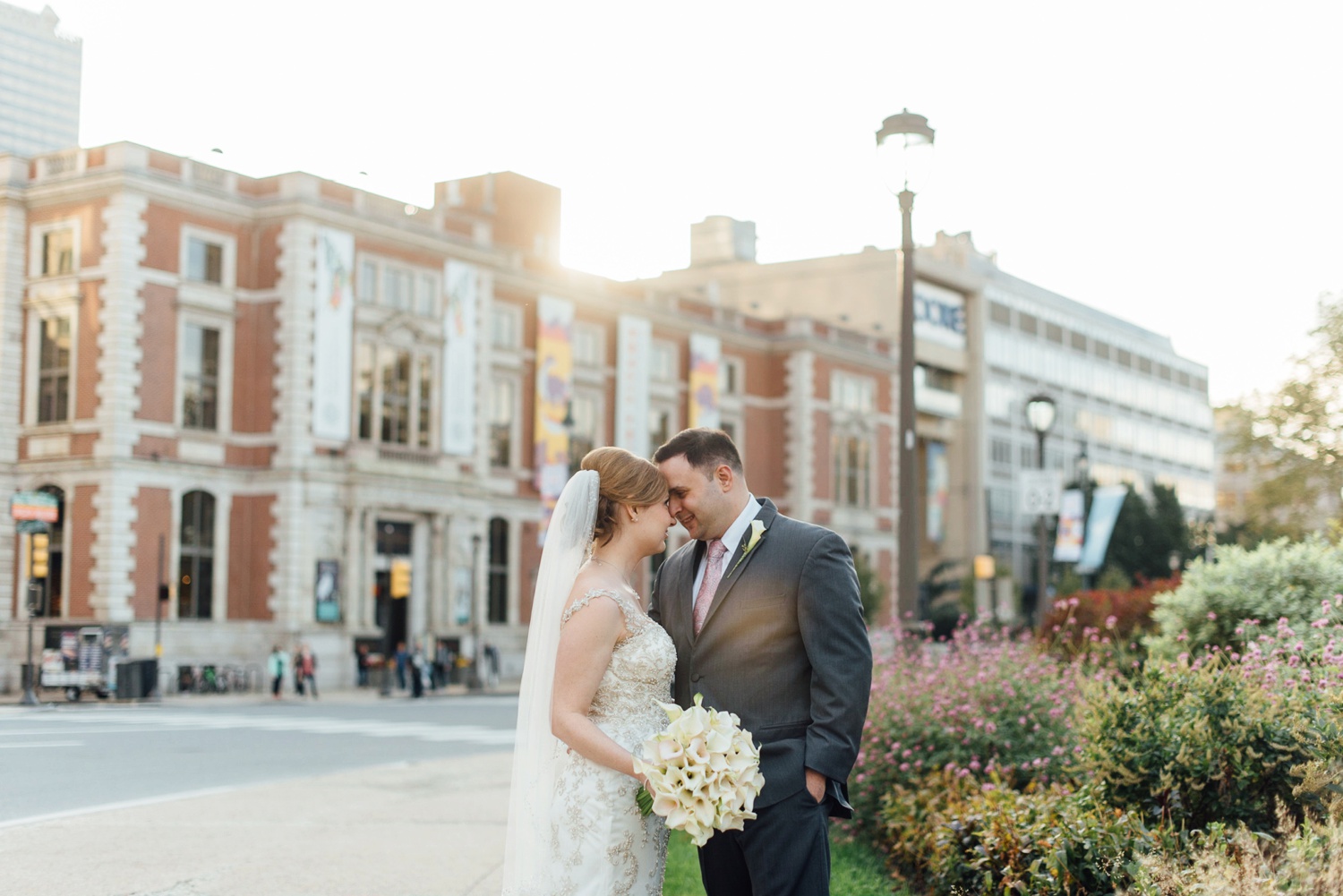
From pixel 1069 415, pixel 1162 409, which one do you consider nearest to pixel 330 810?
pixel 1069 415

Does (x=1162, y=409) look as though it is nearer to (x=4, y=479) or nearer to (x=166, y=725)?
(x=4, y=479)

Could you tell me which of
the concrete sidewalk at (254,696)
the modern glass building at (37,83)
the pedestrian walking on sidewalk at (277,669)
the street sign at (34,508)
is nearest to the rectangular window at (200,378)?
the street sign at (34,508)

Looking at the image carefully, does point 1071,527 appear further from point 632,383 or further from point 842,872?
point 632,383

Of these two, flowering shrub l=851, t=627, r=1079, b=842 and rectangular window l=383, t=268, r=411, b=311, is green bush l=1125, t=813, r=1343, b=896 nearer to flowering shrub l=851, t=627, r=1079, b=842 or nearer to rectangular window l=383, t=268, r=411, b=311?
flowering shrub l=851, t=627, r=1079, b=842

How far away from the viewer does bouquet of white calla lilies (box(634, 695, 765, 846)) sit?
4.54 metres

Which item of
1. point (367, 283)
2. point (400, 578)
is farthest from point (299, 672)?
point (367, 283)

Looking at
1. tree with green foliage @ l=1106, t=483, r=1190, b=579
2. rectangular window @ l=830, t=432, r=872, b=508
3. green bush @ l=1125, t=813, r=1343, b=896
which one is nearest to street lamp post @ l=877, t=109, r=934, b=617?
green bush @ l=1125, t=813, r=1343, b=896

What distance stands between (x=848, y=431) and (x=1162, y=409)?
1793 inches

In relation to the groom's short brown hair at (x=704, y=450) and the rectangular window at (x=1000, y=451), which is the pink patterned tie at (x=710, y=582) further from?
the rectangular window at (x=1000, y=451)

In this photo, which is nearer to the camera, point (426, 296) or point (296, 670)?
point (296, 670)

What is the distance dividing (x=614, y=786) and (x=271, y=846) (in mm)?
5302

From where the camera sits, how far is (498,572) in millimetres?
47688

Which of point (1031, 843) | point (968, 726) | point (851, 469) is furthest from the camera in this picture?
point (851, 469)

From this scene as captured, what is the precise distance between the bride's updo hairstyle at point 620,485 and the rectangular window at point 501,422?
42.5 metres
